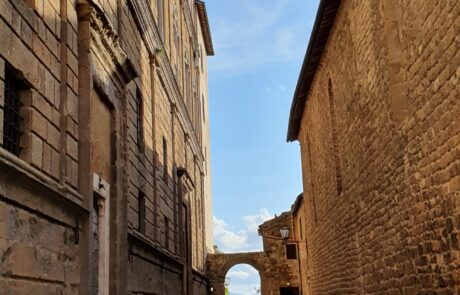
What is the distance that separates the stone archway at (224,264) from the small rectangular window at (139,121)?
21356 millimetres

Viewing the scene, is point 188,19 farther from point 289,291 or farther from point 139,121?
point 289,291

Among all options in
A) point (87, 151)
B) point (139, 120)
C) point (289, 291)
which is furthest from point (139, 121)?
point (289, 291)

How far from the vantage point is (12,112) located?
5805 millimetres

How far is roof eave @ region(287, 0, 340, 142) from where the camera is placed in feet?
43.4

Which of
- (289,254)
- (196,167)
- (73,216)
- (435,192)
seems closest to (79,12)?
(73,216)

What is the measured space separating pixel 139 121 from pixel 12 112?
6.70 metres

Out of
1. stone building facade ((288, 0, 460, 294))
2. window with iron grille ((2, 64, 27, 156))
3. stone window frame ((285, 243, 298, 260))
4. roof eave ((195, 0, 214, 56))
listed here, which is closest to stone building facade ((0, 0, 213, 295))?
window with iron grille ((2, 64, 27, 156))

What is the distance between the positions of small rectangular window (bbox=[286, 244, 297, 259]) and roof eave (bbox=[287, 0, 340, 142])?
12.7 metres

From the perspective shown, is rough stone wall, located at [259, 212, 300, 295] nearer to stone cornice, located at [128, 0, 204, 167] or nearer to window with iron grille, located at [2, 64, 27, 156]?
stone cornice, located at [128, 0, 204, 167]

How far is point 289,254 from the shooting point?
34.1 metres

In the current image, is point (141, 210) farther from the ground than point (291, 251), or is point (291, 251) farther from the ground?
point (291, 251)

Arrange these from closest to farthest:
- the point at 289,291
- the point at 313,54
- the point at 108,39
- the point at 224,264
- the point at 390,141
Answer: the point at 108,39 → the point at 390,141 → the point at 313,54 → the point at 224,264 → the point at 289,291

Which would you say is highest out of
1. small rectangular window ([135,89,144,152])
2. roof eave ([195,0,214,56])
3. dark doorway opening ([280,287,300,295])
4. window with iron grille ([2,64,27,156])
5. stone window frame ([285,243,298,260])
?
roof eave ([195,0,214,56])

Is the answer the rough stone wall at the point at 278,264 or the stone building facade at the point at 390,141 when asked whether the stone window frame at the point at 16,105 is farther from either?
the rough stone wall at the point at 278,264
